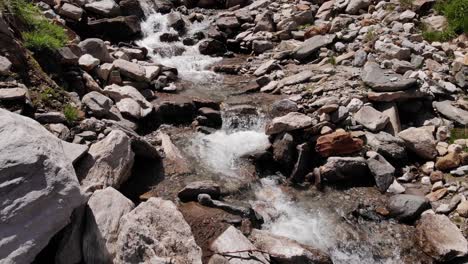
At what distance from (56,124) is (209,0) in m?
11.6

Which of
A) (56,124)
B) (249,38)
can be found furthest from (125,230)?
(249,38)

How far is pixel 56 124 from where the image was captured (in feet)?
19.8

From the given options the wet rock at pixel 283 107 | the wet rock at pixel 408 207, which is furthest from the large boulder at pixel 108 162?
the wet rock at pixel 408 207

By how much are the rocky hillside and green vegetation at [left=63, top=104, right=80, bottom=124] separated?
0.08 ft

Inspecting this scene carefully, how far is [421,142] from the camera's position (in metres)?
7.36

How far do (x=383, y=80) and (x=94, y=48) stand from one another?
20.3 feet

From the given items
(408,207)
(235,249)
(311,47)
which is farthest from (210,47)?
(235,249)

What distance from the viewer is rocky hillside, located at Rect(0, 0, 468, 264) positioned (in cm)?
413

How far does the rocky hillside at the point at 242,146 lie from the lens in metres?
4.13

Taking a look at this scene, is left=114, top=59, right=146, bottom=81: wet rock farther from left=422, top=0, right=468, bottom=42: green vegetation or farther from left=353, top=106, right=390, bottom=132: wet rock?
left=422, top=0, right=468, bottom=42: green vegetation

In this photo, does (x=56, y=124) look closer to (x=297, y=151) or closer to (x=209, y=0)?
(x=297, y=151)

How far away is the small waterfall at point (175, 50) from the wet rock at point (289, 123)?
Answer: 11.9ft

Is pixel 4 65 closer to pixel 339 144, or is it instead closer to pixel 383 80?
pixel 339 144

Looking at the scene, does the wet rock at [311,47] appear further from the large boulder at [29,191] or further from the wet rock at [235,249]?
the large boulder at [29,191]
